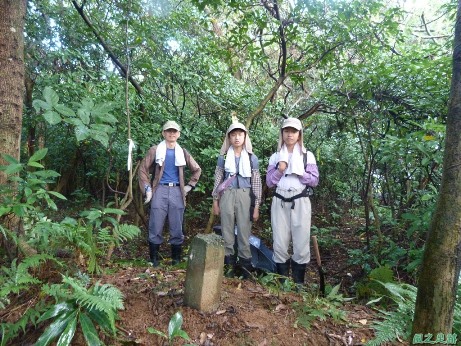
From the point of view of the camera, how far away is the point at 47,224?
9.10 feet

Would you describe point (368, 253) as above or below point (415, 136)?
below

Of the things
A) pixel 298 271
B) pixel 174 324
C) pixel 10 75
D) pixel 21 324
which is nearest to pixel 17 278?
pixel 21 324

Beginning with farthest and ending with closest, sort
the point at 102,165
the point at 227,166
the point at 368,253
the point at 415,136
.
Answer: the point at 102,165
the point at 368,253
the point at 227,166
the point at 415,136

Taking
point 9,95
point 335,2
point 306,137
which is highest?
point 335,2

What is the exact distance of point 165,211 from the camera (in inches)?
192

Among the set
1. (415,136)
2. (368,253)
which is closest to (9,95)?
(415,136)

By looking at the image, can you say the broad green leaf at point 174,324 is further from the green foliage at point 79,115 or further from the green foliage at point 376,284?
the green foliage at point 376,284

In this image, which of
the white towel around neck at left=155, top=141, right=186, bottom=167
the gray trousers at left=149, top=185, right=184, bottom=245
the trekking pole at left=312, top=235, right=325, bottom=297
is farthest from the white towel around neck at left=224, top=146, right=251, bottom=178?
the trekking pole at left=312, top=235, right=325, bottom=297

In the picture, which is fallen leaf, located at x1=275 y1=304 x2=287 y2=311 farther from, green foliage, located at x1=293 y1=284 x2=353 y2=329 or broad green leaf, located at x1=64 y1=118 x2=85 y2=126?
broad green leaf, located at x1=64 y1=118 x2=85 y2=126

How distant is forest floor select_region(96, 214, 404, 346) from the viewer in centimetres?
236

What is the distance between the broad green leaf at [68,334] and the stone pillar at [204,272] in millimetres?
787

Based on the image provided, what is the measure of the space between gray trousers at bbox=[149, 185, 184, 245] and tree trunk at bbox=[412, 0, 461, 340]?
142 inches

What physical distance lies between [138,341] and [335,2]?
516 centimetres

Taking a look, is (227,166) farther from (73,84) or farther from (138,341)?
(73,84)
